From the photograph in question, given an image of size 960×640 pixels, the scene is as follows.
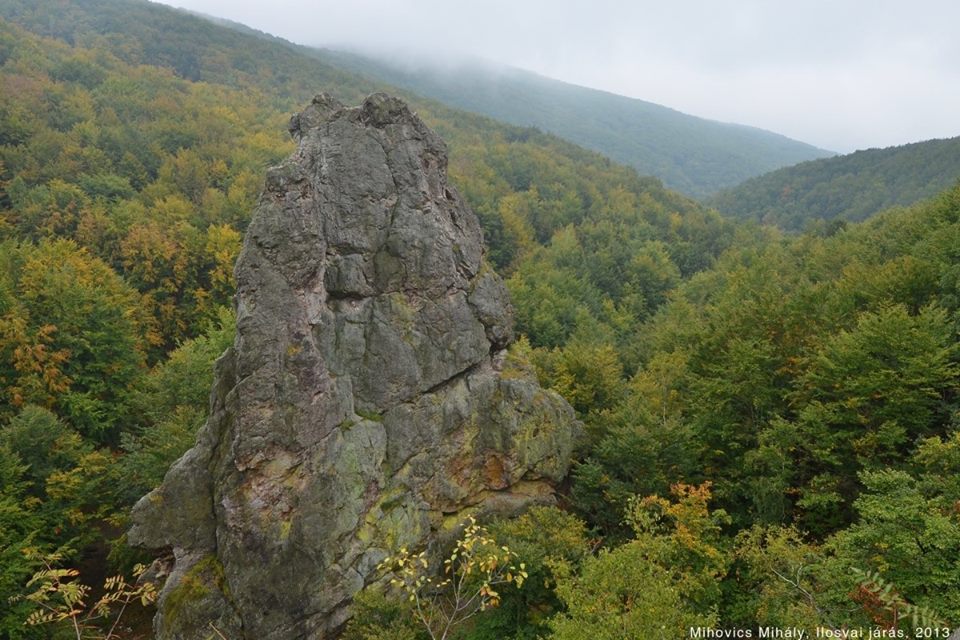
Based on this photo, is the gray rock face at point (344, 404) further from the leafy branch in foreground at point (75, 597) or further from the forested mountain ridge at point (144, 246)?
the forested mountain ridge at point (144, 246)

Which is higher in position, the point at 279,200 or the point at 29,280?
the point at 279,200

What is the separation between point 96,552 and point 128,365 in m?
12.0

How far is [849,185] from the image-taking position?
14300 cm

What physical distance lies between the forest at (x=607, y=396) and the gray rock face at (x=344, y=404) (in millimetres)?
2501

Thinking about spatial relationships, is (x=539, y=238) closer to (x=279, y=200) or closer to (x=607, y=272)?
(x=607, y=272)

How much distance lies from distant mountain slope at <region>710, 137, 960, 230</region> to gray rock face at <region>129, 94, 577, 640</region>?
129m

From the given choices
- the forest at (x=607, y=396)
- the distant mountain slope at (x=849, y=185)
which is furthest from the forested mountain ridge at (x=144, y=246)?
the distant mountain slope at (x=849, y=185)

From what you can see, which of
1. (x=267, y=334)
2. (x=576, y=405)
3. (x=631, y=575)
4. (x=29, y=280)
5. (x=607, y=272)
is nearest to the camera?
(x=631, y=575)

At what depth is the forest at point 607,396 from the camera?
48.3 ft

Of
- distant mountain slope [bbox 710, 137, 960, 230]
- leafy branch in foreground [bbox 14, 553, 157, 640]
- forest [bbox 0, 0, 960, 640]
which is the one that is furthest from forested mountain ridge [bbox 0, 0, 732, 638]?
distant mountain slope [bbox 710, 137, 960, 230]

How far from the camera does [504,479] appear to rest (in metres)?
23.5

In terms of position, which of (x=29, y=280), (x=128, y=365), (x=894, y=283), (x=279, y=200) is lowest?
(x=128, y=365)

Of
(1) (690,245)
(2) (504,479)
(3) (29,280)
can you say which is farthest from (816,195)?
(3) (29,280)

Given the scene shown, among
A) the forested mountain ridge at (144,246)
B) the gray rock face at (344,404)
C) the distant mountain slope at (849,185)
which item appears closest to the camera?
the gray rock face at (344,404)
